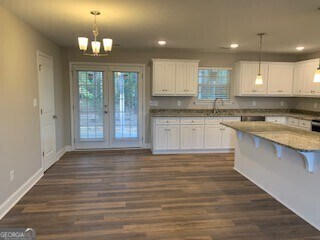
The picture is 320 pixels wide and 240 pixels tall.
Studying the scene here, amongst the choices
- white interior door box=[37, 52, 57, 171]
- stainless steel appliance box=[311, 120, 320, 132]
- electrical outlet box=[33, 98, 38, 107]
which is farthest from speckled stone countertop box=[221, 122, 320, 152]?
white interior door box=[37, 52, 57, 171]

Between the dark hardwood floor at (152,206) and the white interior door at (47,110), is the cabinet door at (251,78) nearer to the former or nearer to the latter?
the dark hardwood floor at (152,206)

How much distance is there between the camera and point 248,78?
6047 mm

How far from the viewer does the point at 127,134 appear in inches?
245

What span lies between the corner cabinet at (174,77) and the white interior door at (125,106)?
50cm

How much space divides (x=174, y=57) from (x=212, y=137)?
6.85ft

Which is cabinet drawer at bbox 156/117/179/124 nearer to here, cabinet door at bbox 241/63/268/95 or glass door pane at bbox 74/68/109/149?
glass door pane at bbox 74/68/109/149

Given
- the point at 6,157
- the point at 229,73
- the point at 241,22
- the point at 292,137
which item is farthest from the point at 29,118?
the point at 229,73

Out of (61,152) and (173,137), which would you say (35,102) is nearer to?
(61,152)

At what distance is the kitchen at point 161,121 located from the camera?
9.39ft

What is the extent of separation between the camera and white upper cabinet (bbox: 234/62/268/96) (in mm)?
6012

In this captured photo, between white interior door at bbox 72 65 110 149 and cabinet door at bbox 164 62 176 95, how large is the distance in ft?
4.62

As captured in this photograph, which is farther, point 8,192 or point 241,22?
point 241,22

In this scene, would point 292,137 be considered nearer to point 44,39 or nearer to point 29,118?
point 29,118

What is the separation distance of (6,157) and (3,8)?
1767mm
